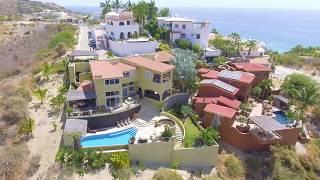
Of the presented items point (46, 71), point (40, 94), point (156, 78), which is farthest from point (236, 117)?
point (46, 71)

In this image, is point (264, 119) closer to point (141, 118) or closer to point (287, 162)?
point (287, 162)

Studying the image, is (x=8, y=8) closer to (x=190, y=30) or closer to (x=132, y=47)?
(x=190, y=30)

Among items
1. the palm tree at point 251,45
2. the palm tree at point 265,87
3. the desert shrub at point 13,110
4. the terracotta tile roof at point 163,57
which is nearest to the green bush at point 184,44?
the palm tree at point 251,45

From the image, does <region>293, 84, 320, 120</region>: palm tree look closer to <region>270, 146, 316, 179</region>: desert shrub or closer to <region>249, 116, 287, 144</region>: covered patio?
<region>249, 116, 287, 144</region>: covered patio

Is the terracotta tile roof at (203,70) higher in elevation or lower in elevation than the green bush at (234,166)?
higher

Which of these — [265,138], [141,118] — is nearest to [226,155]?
[265,138]

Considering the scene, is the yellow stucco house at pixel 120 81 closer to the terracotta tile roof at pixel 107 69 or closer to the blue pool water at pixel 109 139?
the terracotta tile roof at pixel 107 69
